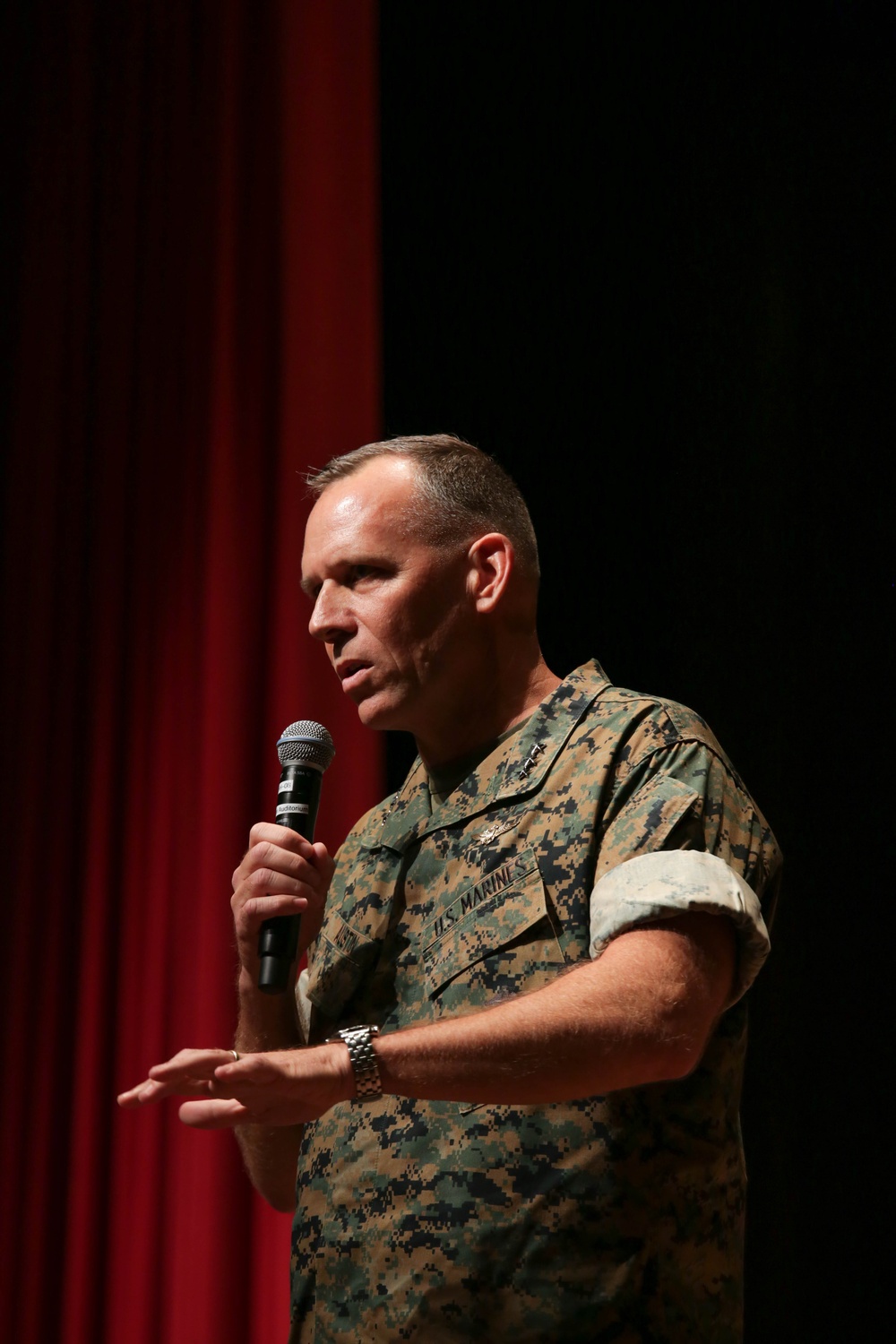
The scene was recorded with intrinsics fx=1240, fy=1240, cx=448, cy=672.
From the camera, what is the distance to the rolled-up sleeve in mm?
1075

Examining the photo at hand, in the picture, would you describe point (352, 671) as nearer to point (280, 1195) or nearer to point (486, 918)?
point (486, 918)

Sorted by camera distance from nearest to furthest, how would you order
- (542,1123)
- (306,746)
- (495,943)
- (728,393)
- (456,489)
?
(542,1123) → (495,943) → (306,746) → (456,489) → (728,393)

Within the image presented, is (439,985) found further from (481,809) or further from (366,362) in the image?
(366,362)

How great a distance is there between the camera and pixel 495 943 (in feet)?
4.18

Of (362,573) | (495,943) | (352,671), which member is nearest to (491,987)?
(495,943)

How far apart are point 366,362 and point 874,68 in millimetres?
1014

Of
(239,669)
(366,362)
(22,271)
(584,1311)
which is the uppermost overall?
(22,271)

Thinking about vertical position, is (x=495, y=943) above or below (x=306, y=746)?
below

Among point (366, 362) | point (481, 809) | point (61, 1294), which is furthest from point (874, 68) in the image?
point (61, 1294)

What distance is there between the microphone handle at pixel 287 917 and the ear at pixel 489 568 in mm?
327

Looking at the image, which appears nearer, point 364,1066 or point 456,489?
point 364,1066

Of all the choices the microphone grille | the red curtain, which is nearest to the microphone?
the microphone grille

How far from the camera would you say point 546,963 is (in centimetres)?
124

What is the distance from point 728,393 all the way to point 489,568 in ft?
2.59
